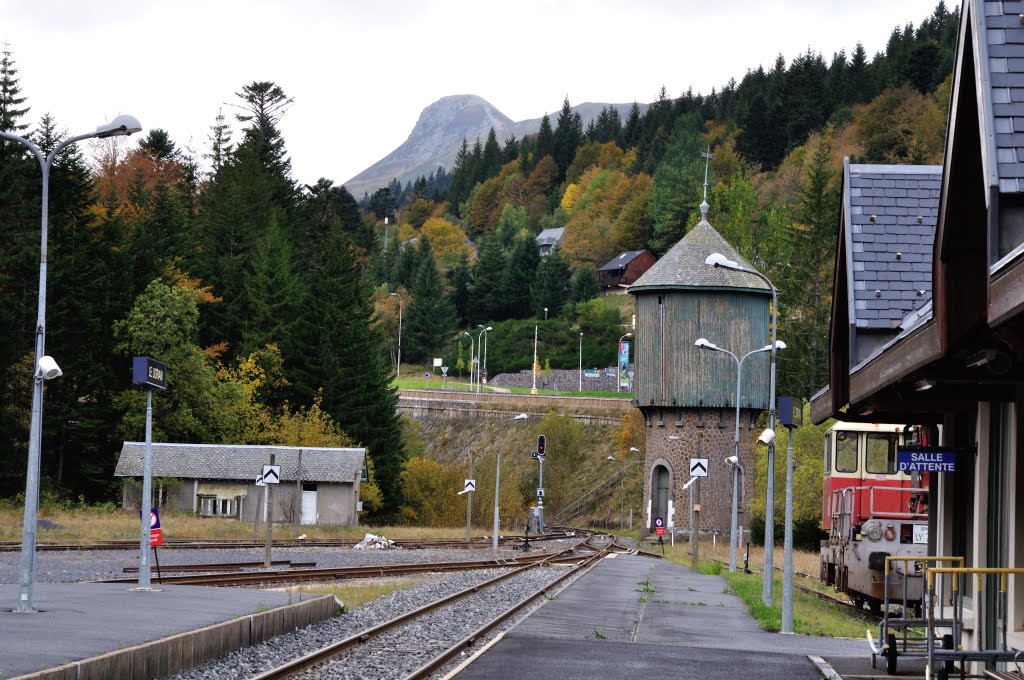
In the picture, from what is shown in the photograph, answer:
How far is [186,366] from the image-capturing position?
64.1 metres

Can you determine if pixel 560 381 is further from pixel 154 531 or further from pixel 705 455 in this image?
pixel 154 531

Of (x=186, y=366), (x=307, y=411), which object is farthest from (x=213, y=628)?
(x=307, y=411)

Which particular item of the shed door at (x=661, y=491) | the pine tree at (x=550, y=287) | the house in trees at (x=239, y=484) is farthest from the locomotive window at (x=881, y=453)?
the pine tree at (x=550, y=287)

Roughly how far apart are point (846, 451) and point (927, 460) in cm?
1239

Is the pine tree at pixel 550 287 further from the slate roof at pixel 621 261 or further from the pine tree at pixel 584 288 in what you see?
the slate roof at pixel 621 261

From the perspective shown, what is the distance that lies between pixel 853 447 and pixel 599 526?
219 feet

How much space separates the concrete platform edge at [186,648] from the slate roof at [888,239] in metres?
7.75

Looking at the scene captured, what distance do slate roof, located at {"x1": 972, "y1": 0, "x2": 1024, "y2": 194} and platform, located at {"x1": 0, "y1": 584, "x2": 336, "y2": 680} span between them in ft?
25.3

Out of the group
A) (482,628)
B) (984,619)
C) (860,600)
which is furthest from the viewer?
(860,600)

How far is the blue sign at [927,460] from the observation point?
14.0m

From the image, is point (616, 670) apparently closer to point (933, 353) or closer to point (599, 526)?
point (933, 353)

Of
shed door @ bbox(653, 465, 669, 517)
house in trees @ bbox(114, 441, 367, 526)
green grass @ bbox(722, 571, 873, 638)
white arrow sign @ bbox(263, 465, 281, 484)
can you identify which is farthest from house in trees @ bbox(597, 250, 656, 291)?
green grass @ bbox(722, 571, 873, 638)

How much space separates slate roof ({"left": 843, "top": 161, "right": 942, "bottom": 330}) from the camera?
1568cm

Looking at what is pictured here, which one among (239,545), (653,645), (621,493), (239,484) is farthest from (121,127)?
(621,493)
